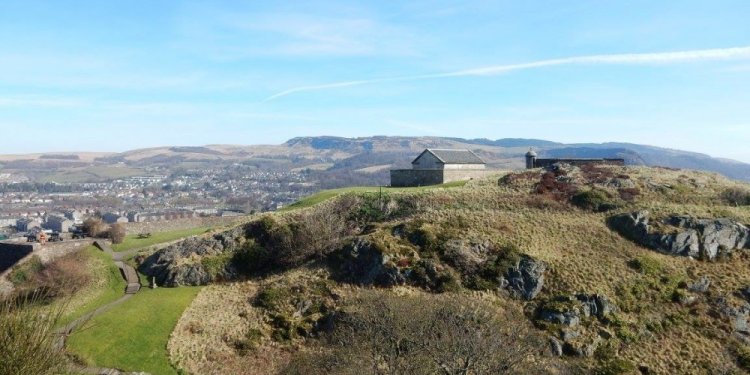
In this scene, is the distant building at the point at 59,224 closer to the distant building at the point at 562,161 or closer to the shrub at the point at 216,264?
the shrub at the point at 216,264

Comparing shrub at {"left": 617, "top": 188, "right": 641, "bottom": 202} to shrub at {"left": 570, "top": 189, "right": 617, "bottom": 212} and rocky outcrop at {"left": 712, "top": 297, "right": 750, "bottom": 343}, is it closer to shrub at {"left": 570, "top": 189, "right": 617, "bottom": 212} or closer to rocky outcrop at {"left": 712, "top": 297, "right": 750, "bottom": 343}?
shrub at {"left": 570, "top": 189, "right": 617, "bottom": 212}

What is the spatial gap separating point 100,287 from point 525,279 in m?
32.9

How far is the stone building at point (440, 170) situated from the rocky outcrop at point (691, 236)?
21067 mm

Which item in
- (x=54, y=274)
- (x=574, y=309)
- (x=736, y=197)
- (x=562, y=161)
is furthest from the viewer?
(x=562, y=161)

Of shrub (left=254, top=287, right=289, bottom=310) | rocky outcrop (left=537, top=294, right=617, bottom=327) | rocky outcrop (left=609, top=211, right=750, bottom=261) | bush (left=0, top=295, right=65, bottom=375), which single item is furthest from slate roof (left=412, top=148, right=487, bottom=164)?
bush (left=0, top=295, right=65, bottom=375)

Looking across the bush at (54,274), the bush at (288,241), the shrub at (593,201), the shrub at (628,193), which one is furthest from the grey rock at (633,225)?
the bush at (54,274)

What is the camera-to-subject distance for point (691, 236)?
145ft

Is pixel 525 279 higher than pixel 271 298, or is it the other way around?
pixel 525 279

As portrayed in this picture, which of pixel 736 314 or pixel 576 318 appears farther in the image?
pixel 736 314

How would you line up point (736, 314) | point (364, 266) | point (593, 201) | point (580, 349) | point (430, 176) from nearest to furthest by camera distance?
point (580, 349)
point (736, 314)
point (364, 266)
point (593, 201)
point (430, 176)

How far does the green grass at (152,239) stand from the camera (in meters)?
Result: 50.3

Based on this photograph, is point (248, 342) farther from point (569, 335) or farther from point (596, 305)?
point (596, 305)

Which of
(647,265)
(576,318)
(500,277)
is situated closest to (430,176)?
(500,277)

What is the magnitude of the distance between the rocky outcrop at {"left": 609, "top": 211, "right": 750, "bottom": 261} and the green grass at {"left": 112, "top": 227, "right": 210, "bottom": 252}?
1612 inches
